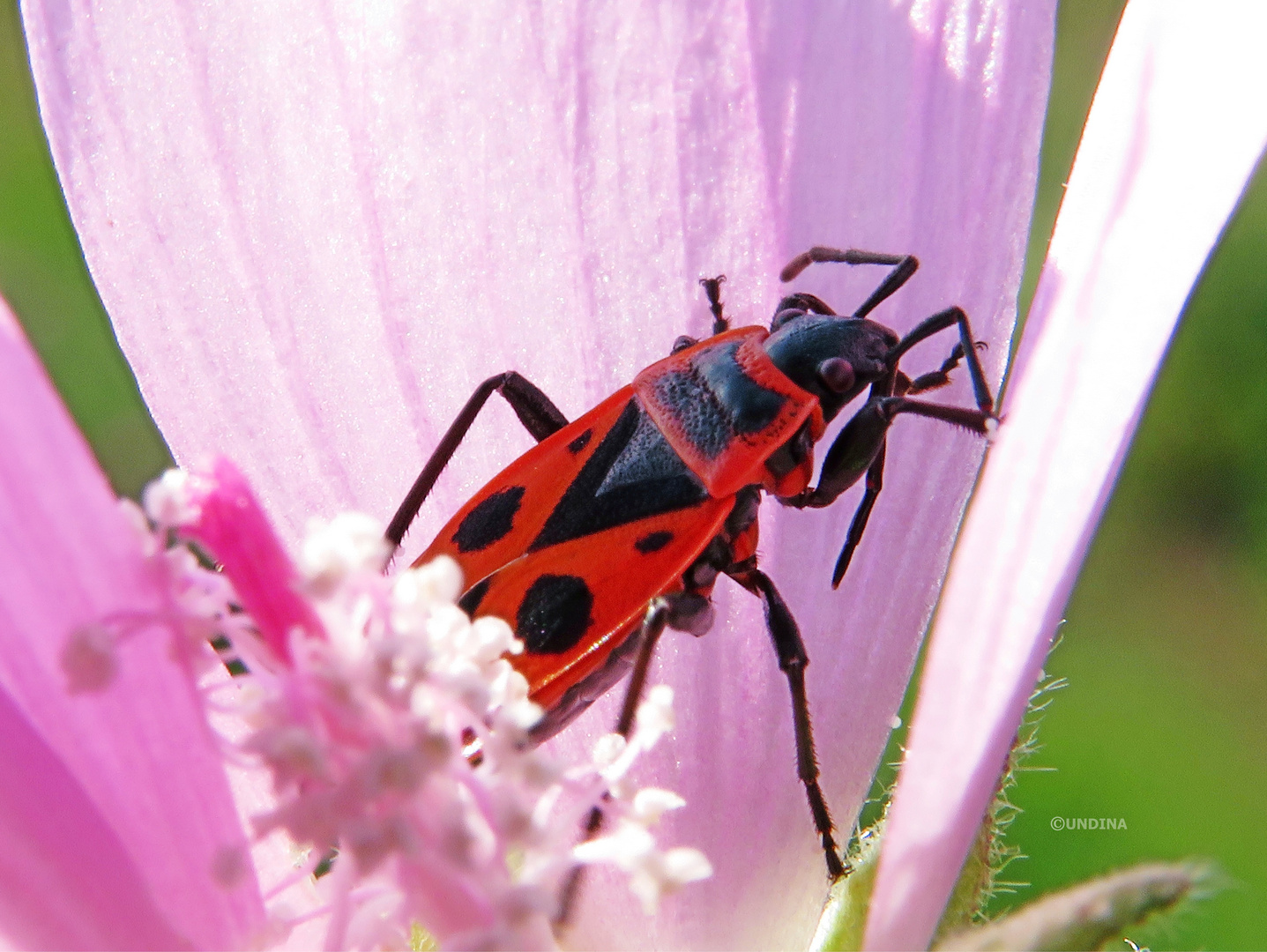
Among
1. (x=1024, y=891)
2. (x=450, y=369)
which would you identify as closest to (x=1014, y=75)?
(x=450, y=369)

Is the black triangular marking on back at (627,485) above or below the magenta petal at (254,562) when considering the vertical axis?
below

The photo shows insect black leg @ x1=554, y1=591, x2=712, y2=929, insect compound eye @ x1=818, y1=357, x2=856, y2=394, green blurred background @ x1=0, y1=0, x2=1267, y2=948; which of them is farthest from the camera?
green blurred background @ x1=0, y1=0, x2=1267, y2=948

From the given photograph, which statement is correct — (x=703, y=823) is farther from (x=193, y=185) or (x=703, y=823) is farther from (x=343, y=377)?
(x=193, y=185)

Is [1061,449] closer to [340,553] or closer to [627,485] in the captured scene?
[340,553]

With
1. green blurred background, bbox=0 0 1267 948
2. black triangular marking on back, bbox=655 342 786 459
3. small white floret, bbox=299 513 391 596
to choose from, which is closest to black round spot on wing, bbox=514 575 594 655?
black triangular marking on back, bbox=655 342 786 459

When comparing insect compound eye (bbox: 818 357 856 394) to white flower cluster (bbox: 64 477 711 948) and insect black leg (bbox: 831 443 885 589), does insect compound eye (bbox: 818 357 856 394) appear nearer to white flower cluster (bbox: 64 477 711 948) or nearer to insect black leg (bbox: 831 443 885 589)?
insect black leg (bbox: 831 443 885 589)

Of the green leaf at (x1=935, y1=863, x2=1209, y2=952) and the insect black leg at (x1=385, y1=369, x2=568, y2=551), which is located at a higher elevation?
the insect black leg at (x1=385, y1=369, x2=568, y2=551)

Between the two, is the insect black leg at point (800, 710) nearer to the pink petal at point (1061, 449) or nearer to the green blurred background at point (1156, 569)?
the pink petal at point (1061, 449)

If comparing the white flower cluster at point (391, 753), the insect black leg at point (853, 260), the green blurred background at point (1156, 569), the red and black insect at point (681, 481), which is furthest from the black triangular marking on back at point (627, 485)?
the green blurred background at point (1156, 569)
